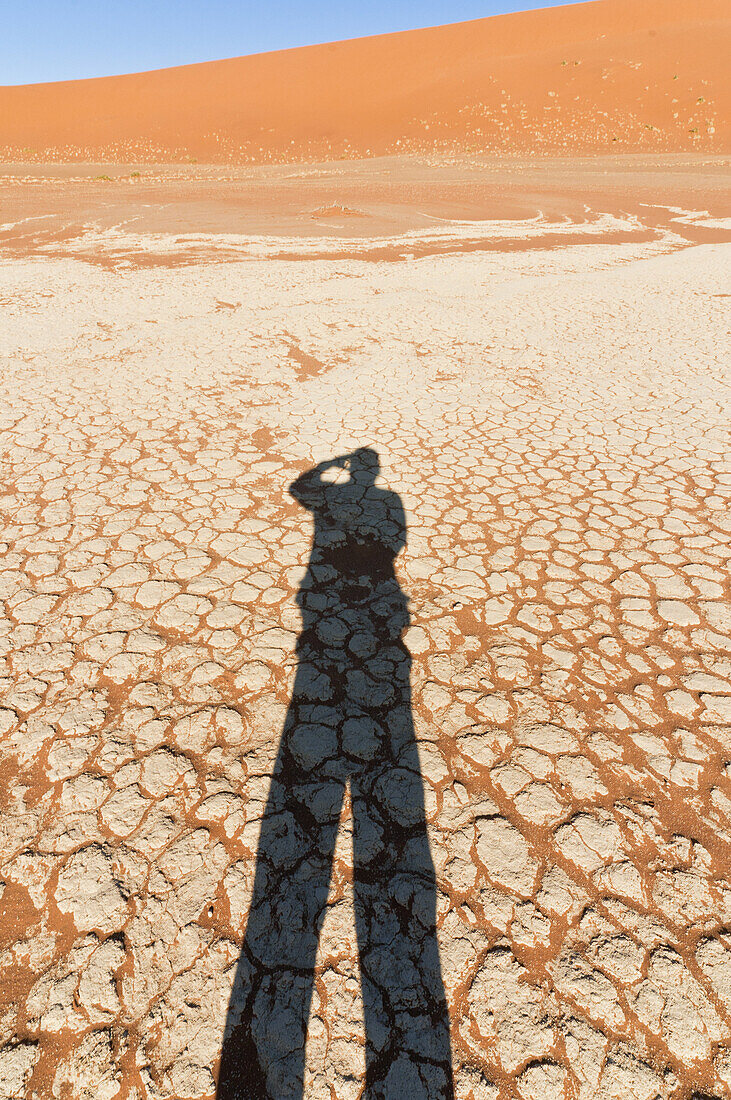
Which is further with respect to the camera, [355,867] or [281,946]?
[355,867]

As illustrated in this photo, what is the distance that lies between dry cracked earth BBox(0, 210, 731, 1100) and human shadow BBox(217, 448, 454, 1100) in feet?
0.03

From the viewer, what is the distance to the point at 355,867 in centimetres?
207

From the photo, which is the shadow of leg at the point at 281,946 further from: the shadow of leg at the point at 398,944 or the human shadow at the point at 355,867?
the shadow of leg at the point at 398,944

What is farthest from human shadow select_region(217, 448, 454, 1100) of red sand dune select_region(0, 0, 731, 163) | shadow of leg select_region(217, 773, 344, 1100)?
red sand dune select_region(0, 0, 731, 163)

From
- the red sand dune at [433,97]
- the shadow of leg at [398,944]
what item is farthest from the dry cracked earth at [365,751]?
the red sand dune at [433,97]

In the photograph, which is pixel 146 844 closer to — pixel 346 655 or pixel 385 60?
pixel 346 655

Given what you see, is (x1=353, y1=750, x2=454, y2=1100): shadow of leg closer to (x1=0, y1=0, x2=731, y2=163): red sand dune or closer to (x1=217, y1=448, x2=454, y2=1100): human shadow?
(x1=217, y1=448, x2=454, y2=1100): human shadow

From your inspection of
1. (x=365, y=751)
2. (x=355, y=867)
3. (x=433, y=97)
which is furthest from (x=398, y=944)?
(x=433, y=97)

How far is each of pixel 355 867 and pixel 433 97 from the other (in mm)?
47977

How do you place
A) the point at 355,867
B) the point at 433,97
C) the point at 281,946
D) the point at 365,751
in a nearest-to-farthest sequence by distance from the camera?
the point at 281,946 → the point at 355,867 → the point at 365,751 → the point at 433,97

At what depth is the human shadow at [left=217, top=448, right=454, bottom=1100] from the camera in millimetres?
1647

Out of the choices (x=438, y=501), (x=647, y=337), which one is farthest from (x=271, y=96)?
(x=438, y=501)

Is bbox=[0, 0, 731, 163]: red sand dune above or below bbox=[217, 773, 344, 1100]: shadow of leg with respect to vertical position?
above

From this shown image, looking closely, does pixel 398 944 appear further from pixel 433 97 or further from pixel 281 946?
pixel 433 97
